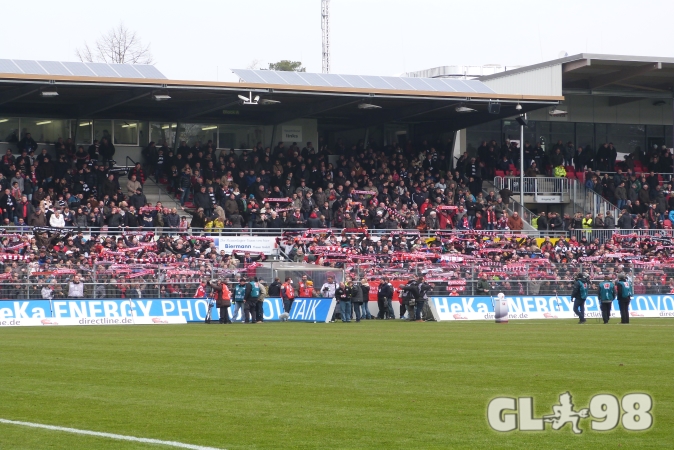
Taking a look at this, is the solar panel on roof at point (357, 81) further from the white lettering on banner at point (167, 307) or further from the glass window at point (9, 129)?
the white lettering on banner at point (167, 307)

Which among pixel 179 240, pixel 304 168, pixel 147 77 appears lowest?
pixel 179 240

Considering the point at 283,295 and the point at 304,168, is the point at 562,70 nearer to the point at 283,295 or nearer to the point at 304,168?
the point at 304,168

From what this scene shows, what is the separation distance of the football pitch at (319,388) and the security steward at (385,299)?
569 inches

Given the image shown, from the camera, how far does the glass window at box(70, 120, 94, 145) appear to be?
165ft

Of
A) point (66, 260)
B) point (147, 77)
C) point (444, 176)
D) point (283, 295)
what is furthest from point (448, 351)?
point (444, 176)

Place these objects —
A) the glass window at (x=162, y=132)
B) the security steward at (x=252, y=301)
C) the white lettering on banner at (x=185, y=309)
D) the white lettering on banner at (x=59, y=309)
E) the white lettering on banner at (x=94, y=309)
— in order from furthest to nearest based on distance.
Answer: the glass window at (x=162, y=132), the white lettering on banner at (x=185, y=309), the security steward at (x=252, y=301), the white lettering on banner at (x=94, y=309), the white lettering on banner at (x=59, y=309)

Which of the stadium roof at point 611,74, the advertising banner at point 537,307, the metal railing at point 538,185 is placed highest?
the stadium roof at point 611,74

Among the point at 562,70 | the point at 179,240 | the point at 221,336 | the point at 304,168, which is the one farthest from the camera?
the point at 562,70

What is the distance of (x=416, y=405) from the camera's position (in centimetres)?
1198

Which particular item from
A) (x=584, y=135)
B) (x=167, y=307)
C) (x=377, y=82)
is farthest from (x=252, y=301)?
(x=584, y=135)

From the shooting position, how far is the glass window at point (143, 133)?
169 ft

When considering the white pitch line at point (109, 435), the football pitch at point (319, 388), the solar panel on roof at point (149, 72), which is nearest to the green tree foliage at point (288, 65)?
the solar panel on roof at point (149, 72)

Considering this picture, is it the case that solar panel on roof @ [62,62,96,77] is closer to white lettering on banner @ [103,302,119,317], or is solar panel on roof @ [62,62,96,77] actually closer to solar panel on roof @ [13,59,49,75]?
solar panel on roof @ [13,59,49,75]

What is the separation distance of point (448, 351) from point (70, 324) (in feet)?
56.7
